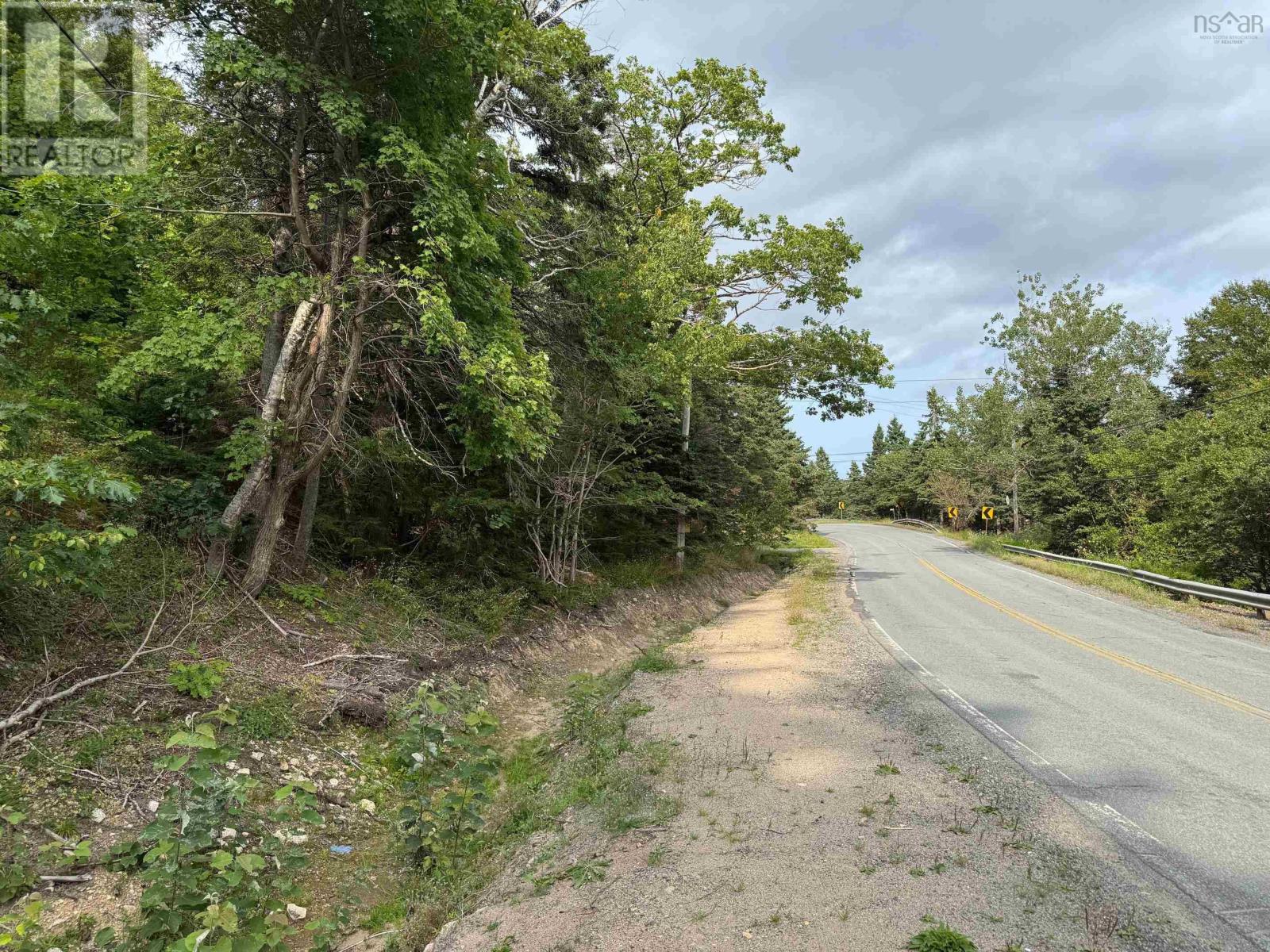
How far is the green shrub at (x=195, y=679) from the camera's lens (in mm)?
6035

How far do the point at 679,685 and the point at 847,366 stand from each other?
15.0 meters

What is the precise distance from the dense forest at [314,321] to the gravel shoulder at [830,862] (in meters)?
3.85

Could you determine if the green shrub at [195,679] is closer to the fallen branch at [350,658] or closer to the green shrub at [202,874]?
→ the fallen branch at [350,658]

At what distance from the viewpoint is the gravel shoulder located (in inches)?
137

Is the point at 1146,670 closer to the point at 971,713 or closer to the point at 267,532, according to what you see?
the point at 971,713

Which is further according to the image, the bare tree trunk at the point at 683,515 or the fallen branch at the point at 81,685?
the bare tree trunk at the point at 683,515

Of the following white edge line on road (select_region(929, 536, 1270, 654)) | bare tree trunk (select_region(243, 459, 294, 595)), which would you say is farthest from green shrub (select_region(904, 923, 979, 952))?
white edge line on road (select_region(929, 536, 1270, 654))

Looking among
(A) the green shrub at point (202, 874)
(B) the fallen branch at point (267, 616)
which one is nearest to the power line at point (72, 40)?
(B) the fallen branch at point (267, 616)

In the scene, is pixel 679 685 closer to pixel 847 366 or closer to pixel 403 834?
pixel 403 834

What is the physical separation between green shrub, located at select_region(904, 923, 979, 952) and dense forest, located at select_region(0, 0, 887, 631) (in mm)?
5406

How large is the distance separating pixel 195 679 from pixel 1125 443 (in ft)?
117

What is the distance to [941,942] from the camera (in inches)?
126

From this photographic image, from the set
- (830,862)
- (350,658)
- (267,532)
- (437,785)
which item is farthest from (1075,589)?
(267,532)

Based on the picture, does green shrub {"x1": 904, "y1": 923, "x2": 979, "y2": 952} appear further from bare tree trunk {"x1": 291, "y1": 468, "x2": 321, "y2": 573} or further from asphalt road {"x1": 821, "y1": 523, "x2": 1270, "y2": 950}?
bare tree trunk {"x1": 291, "y1": 468, "x2": 321, "y2": 573}
